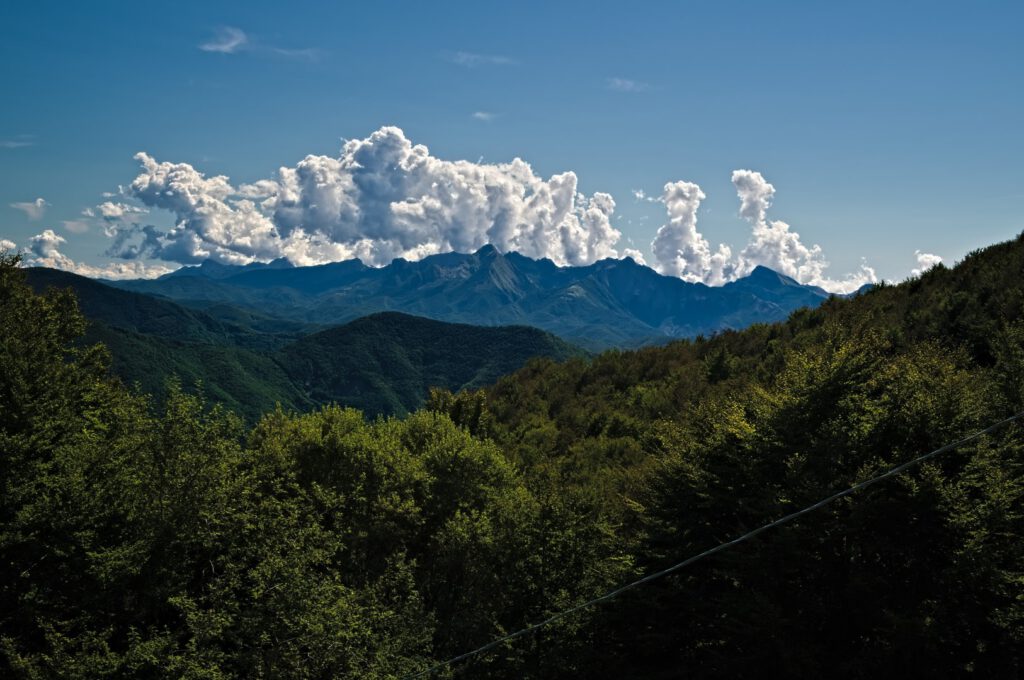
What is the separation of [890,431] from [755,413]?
552cm

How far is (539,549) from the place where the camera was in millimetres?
29688

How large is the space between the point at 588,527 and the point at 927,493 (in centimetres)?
1462

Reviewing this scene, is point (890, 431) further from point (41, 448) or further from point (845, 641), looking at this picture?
point (41, 448)

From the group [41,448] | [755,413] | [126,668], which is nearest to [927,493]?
[755,413]

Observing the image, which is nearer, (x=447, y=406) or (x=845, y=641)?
(x=845, y=641)

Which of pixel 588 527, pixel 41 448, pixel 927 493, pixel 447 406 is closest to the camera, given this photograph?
pixel 927 493

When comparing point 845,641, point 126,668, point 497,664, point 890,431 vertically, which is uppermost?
point 890,431

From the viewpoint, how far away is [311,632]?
902 inches

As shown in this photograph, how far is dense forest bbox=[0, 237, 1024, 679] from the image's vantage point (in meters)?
19.5

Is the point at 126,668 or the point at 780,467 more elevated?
the point at 780,467

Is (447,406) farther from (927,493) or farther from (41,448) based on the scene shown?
(927,493)

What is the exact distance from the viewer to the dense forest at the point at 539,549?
1947 cm

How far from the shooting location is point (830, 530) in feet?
67.4

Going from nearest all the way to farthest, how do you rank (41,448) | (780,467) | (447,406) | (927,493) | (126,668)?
(927,493)
(126,668)
(780,467)
(41,448)
(447,406)
